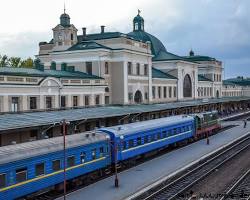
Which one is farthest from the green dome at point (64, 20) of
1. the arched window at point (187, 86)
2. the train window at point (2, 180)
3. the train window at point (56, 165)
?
the train window at point (2, 180)

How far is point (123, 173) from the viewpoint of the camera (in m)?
30.6

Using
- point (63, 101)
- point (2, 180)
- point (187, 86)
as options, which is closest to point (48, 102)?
point (63, 101)

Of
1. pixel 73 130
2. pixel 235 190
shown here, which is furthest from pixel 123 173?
pixel 73 130

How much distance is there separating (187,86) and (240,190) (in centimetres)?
6584

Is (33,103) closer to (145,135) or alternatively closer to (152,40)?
(145,135)

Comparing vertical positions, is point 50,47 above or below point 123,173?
above

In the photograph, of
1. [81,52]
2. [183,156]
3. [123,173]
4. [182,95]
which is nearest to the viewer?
[123,173]

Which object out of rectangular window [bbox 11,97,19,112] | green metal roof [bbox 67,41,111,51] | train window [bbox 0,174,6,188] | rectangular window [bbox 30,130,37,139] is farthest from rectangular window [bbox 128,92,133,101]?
train window [bbox 0,174,6,188]

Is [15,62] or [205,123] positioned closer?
[205,123]

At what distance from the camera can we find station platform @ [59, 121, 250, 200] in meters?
24.5

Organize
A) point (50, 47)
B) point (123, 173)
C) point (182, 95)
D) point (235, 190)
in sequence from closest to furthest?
point (235, 190)
point (123, 173)
point (50, 47)
point (182, 95)

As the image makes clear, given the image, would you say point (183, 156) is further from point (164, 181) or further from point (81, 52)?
point (81, 52)

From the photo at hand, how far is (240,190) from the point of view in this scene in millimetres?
26078

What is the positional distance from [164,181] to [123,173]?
12.0 ft
